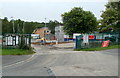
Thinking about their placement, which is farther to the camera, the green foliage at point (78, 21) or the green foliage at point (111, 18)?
the green foliage at point (78, 21)

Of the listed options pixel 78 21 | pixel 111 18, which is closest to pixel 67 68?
pixel 111 18

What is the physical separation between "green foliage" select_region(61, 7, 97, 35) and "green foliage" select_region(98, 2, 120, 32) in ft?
87.5

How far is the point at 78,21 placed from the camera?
65438 millimetres

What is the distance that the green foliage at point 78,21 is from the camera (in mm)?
66312

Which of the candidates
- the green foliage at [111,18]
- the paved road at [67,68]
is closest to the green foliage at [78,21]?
the green foliage at [111,18]

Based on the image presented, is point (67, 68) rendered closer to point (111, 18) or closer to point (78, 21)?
point (111, 18)

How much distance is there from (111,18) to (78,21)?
2844 cm

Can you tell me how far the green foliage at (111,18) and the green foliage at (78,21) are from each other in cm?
2668

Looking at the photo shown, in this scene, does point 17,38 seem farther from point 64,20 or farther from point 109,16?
point 64,20

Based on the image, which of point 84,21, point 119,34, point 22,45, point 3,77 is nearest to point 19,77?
point 3,77

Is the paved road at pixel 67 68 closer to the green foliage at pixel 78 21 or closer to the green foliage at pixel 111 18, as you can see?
the green foliage at pixel 111 18

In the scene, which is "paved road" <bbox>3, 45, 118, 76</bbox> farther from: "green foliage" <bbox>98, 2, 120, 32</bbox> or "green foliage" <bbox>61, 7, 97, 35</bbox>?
"green foliage" <bbox>61, 7, 97, 35</bbox>

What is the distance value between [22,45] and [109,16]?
17971 mm

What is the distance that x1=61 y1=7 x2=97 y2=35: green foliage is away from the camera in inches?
2611
